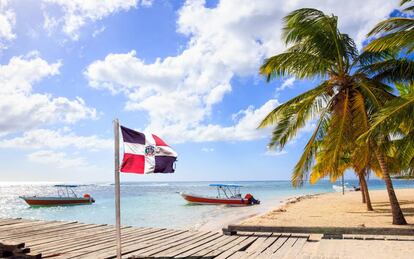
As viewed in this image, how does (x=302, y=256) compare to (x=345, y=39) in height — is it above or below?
below

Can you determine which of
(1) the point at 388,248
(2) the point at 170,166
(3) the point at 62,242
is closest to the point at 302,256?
(1) the point at 388,248

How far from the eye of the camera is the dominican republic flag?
20.1ft

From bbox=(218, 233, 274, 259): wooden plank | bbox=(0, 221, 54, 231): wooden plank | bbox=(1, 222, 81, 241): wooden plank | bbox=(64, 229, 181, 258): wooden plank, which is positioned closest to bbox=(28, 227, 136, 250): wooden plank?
bbox=(64, 229, 181, 258): wooden plank

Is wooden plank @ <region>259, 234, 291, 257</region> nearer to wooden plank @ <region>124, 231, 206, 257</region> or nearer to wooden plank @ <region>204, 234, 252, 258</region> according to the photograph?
wooden plank @ <region>204, 234, 252, 258</region>

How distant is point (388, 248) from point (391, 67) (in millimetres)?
8042

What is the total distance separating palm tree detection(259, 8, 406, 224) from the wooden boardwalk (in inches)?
200

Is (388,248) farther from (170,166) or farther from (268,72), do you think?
(268,72)

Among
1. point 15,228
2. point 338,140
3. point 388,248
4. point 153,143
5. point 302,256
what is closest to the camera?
point 153,143

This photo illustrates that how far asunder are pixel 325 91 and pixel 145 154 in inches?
393

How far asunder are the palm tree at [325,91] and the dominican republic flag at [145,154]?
7.95 meters

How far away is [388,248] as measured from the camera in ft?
26.6

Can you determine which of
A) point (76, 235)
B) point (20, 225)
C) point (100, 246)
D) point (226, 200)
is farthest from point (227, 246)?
point (226, 200)

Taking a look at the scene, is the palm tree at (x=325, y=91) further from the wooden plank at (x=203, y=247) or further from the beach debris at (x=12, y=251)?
the beach debris at (x=12, y=251)

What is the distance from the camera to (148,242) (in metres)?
8.52
